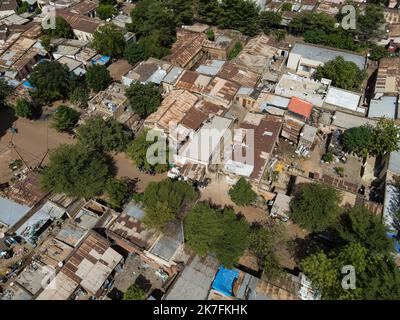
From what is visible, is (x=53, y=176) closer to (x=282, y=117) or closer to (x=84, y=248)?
(x=84, y=248)

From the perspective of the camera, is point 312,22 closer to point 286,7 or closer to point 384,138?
point 286,7

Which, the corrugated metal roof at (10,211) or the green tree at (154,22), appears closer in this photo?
the corrugated metal roof at (10,211)

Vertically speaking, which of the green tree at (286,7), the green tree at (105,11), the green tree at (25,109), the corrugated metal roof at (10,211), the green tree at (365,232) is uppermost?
the green tree at (286,7)

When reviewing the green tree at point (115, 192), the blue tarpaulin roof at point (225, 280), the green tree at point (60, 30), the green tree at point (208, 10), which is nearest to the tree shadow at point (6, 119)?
the green tree at point (60, 30)

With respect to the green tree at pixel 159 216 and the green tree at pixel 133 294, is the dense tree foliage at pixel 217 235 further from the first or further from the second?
the green tree at pixel 133 294

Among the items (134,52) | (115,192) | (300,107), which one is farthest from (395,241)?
(134,52)

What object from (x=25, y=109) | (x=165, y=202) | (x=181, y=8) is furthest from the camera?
(x=181, y=8)

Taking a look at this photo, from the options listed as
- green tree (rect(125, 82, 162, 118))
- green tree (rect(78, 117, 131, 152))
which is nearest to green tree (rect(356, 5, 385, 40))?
green tree (rect(125, 82, 162, 118))
